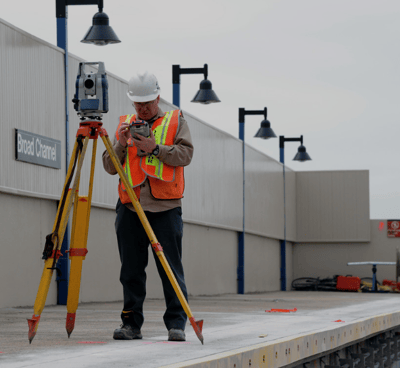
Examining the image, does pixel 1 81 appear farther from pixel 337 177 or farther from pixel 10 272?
pixel 337 177

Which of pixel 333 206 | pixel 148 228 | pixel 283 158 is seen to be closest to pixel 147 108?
pixel 148 228

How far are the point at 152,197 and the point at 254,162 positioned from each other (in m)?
20.0

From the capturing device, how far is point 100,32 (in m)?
11.2

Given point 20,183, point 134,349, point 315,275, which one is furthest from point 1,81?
point 315,275

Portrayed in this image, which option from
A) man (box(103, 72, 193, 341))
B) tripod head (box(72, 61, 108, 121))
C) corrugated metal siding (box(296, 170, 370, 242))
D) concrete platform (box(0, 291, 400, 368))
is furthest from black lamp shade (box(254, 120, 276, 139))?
tripod head (box(72, 61, 108, 121))

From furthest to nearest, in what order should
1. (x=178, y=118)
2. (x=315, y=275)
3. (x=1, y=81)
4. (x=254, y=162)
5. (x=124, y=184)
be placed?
(x=315, y=275)
(x=254, y=162)
(x=1, y=81)
(x=178, y=118)
(x=124, y=184)

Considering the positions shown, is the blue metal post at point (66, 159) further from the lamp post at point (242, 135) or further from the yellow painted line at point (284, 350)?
the lamp post at point (242, 135)

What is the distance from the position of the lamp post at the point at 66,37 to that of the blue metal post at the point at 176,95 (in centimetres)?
524

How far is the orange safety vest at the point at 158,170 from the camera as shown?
473 cm

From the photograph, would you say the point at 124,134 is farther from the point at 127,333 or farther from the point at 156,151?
the point at 127,333

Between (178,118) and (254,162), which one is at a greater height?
(254,162)

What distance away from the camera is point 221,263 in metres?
21.0

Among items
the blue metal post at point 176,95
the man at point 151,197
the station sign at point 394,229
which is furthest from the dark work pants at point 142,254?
the station sign at point 394,229

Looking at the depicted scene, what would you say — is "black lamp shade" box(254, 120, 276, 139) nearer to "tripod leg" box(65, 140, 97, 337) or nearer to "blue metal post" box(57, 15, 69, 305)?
"blue metal post" box(57, 15, 69, 305)
